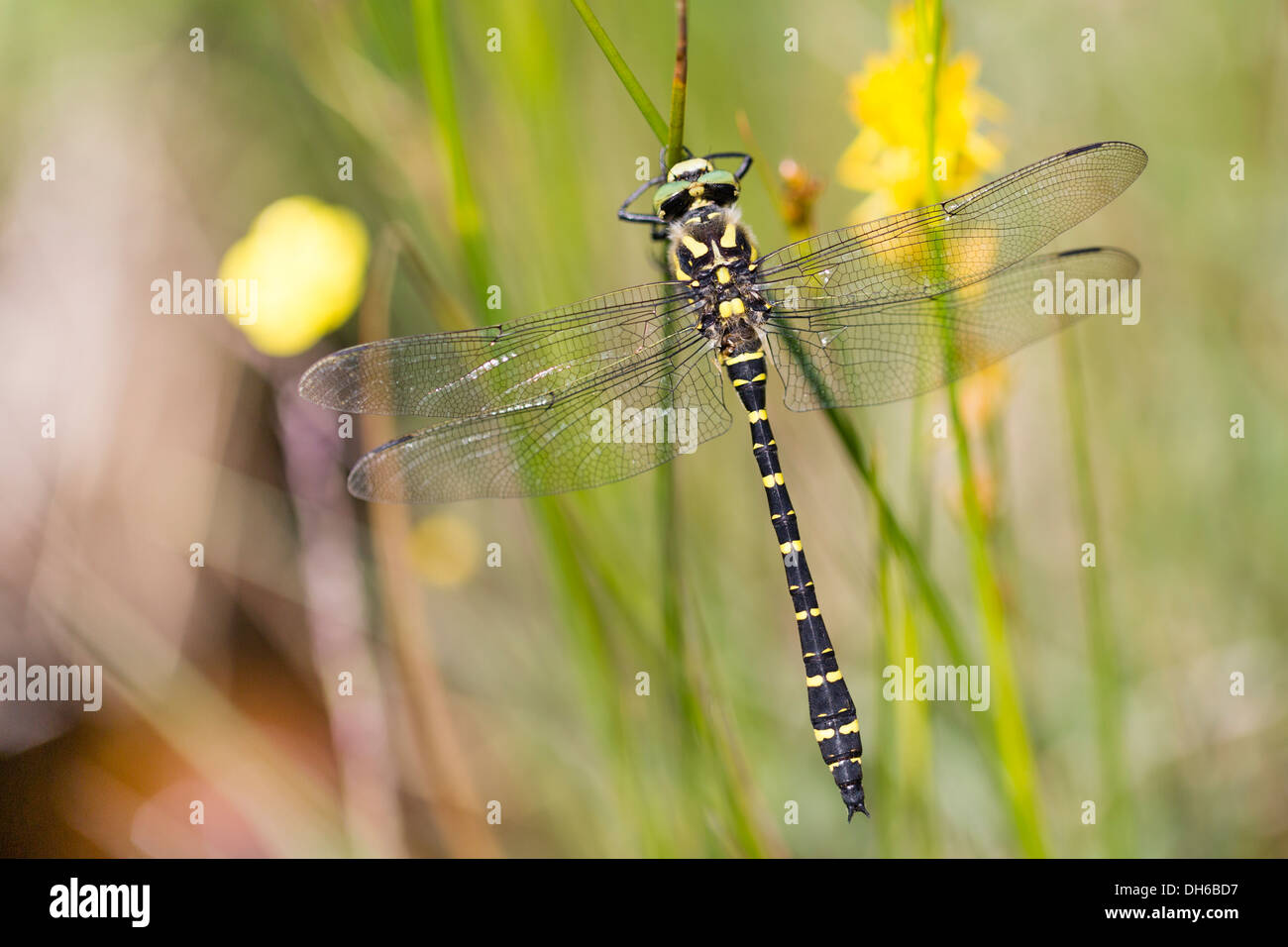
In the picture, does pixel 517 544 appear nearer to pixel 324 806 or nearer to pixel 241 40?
pixel 324 806

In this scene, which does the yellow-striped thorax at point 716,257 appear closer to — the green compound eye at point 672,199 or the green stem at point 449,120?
the green compound eye at point 672,199

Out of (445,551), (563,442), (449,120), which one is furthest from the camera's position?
(445,551)

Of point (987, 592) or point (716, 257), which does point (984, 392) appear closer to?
point (987, 592)

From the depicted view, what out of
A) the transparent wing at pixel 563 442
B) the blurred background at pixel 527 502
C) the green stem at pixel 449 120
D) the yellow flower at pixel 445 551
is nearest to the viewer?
the green stem at pixel 449 120

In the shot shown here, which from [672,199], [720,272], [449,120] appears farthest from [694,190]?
[449,120]

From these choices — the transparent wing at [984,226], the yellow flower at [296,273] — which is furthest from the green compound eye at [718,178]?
the yellow flower at [296,273]

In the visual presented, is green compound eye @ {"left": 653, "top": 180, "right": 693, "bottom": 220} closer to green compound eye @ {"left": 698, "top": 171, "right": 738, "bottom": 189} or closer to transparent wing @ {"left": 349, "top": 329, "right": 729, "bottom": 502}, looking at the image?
green compound eye @ {"left": 698, "top": 171, "right": 738, "bottom": 189}

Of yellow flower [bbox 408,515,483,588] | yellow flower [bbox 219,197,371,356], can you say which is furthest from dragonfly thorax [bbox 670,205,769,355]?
yellow flower [bbox 408,515,483,588]
